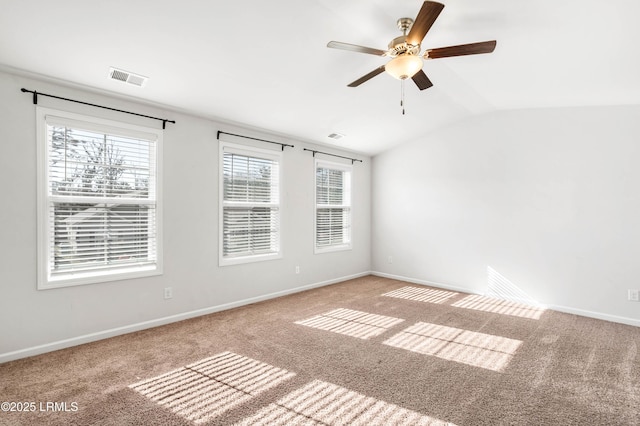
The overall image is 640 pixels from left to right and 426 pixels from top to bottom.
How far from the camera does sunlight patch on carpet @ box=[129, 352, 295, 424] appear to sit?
2.08 m

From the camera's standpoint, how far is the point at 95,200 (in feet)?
10.3

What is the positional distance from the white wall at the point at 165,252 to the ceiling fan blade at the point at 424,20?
2674 mm

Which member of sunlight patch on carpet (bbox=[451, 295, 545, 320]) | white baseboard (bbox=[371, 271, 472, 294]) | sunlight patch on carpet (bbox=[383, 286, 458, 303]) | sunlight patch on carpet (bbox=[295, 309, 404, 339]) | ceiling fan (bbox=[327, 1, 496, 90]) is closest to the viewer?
ceiling fan (bbox=[327, 1, 496, 90])

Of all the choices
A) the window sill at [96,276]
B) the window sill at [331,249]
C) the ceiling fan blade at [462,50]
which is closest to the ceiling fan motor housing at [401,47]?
the ceiling fan blade at [462,50]

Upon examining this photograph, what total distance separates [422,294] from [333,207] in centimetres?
213

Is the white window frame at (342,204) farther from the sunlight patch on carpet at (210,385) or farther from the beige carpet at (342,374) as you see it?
the sunlight patch on carpet at (210,385)

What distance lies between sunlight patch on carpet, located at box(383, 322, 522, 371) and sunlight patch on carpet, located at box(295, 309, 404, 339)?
0.25 metres

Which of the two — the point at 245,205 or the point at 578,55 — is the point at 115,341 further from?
the point at 578,55

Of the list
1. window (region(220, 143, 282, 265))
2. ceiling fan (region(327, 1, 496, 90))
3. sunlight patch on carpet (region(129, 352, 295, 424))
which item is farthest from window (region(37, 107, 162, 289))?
ceiling fan (region(327, 1, 496, 90))

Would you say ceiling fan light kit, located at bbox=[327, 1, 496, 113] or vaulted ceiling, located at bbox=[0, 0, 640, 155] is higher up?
vaulted ceiling, located at bbox=[0, 0, 640, 155]

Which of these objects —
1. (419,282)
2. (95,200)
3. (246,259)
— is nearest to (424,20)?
(95,200)

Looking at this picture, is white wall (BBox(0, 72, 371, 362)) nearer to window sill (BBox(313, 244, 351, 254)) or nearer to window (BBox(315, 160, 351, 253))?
window sill (BBox(313, 244, 351, 254))

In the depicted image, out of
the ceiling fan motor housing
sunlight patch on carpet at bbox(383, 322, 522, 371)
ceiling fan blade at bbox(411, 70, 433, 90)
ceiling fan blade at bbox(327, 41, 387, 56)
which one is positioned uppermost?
the ceiling fan motor housing

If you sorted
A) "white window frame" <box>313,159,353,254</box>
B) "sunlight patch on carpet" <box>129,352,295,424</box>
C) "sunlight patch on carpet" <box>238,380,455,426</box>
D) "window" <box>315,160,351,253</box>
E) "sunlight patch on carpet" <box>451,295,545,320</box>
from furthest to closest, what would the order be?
"window" <box>315,160,351,253</box>, "white window frame" <box>313,159,353,254</box>, "sunlight patch on carpet" <box>451,295,545,320</box>, "sunlight patch on carpet" <box>129,352,295,424</box>, "sunlight patch on carpet" <box>238,380,455,426</box>
